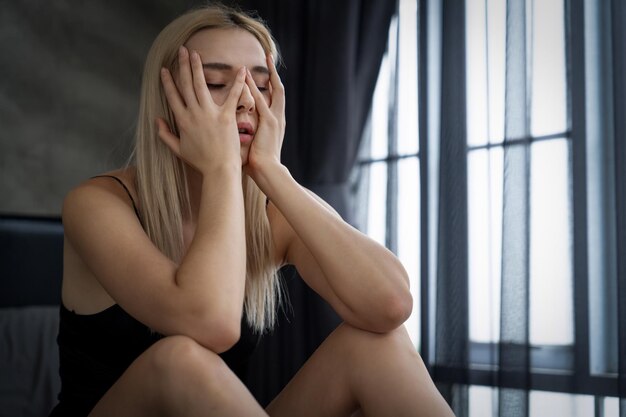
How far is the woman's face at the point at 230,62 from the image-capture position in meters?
1.44

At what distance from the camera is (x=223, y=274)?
114 cm

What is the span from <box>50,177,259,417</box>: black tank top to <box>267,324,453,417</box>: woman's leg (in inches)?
11.7

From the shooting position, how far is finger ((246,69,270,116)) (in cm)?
146

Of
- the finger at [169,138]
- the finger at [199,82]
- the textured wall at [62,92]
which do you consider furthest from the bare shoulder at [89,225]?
the textured wall at [62,92]

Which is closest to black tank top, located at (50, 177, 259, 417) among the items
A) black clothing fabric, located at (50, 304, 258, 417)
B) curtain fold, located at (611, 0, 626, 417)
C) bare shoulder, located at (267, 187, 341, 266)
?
black clothing fabric, located at (50, 304, 258, 417)

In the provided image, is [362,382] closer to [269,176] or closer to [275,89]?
[269,176]

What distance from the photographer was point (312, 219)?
133 cm

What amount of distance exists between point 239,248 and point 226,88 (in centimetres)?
40

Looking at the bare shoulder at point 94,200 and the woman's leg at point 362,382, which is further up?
the bare shoulder at point 94,200

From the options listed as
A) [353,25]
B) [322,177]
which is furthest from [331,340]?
[353,25]

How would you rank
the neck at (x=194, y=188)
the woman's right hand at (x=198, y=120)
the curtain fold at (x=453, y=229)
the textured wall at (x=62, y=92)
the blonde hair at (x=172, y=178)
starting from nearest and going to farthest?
the woman's right hand at (x=198, y=120), the blonde hair at (x=172, y=178), the neck at (x=194, y=188), the curtain fold at (x=453, y=229), the textured wall at (x=62, y=92)

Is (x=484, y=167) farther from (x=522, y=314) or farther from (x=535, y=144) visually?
(x=522, y=314)

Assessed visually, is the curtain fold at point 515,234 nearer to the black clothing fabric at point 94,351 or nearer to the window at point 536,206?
the window at point 536,206

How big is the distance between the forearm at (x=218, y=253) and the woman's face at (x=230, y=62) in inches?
8.8
